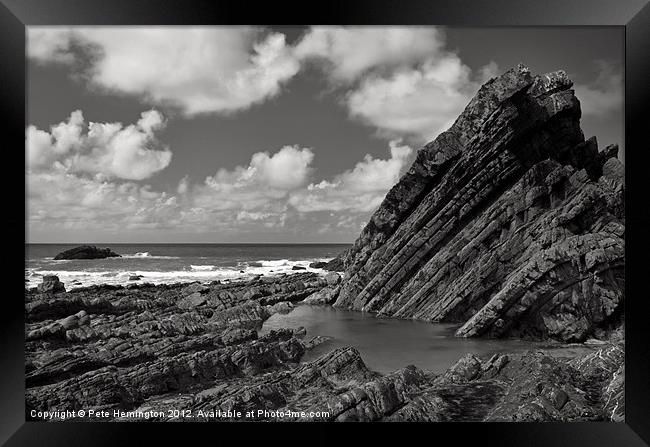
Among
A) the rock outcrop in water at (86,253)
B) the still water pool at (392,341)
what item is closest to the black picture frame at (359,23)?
the still water pool at (392,341)

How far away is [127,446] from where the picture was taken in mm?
4527

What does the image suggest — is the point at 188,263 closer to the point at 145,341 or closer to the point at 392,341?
the point at 145,341

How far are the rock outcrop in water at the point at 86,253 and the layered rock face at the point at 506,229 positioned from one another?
16.6 feet

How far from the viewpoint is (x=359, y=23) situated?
4.28 meters

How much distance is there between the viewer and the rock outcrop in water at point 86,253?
6043 millimetres

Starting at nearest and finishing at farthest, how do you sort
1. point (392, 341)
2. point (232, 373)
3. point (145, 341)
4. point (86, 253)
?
point (232, 373)
point (145, 341)
point (86, 253)
point (392, 341)

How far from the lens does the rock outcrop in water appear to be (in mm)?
6043

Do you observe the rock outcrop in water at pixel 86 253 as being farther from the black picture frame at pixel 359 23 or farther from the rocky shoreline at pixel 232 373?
the black picture frame at pixel 359 23

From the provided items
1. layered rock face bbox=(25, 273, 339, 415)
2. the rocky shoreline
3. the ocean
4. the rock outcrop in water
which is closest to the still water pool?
the rocky shoreline

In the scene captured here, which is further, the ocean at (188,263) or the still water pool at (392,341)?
the ocean at (188,263)

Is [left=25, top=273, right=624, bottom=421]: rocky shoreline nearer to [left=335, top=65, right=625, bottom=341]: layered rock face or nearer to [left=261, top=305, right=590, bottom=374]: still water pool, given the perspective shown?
[left=261, top=305, right=590, bottom=374]: still water pool

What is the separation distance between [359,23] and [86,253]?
20.2 feet

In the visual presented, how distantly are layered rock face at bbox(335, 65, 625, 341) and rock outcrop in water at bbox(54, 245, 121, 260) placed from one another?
5063 mm

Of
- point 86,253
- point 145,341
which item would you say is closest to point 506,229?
point 145,341
